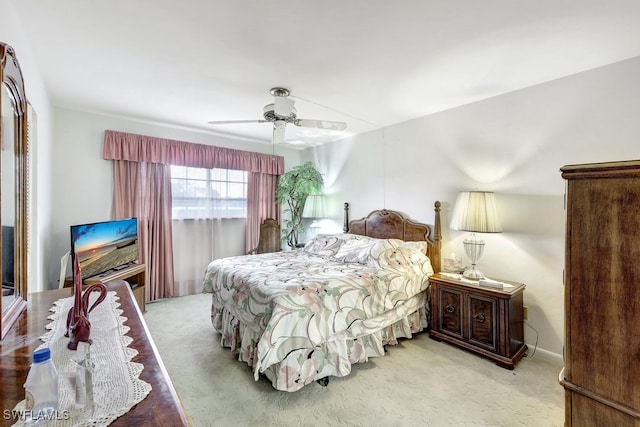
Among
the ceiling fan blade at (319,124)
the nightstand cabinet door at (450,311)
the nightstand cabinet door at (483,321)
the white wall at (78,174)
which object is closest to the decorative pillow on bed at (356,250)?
the nightstand cabinet door at (450,311)

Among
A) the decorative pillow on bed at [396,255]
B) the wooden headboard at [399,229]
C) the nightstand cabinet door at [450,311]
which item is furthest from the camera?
the wooden headboard at [399,229]

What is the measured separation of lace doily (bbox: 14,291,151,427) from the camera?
68 centimetres

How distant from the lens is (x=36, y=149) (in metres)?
2.42

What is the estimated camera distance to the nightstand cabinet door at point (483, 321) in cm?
253

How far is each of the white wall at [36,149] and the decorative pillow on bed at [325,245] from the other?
273 cm

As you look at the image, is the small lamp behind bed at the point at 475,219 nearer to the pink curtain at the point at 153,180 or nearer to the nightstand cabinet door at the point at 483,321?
the nightstand cabinet door at the point at 483,321

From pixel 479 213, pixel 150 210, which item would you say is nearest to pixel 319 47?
pixel 479 213

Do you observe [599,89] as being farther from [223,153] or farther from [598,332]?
[223,153]

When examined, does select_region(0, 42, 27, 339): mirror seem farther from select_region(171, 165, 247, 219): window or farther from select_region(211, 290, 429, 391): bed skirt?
select_region(171, 165, 247, 219): window

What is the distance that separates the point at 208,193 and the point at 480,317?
4007mm

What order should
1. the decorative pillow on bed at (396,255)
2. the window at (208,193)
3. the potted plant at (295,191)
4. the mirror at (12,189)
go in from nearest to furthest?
the mirror at (12,189) → the decorative pillow on bed at (396,255) → the window at (208,193) → the potted plant at (295,191)

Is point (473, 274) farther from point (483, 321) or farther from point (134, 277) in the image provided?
point (134, 277)

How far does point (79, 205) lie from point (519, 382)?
4.99 m

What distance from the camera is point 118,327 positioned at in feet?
3.84
